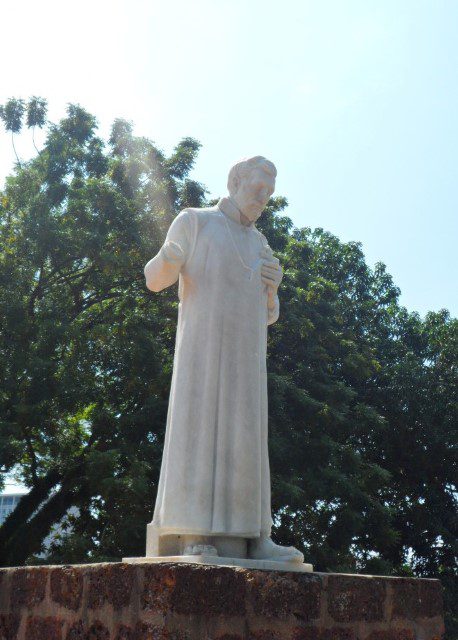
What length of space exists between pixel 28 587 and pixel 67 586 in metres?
0.53

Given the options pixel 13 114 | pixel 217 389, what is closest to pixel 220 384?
pixel 217 389

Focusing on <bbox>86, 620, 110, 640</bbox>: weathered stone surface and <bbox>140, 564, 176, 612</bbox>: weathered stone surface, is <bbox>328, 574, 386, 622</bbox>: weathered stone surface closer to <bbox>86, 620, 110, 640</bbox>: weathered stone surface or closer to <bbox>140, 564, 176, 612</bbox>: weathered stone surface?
<bbox>140, 564, 176, 612</bbox>: weathered stone surface

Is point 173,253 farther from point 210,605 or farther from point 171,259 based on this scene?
point 210,605

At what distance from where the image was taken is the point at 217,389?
15.5 feet

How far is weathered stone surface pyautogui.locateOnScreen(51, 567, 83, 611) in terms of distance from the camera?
13.3 feet

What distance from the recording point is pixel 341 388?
Result: 16.5 m

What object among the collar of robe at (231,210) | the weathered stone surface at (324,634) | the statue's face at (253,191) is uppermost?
the statue's face at (253,191)

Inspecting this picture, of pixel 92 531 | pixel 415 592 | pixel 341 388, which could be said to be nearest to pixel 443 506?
pixel 341 388

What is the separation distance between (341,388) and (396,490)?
4501 mm

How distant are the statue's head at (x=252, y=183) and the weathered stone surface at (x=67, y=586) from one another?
8.33 ft

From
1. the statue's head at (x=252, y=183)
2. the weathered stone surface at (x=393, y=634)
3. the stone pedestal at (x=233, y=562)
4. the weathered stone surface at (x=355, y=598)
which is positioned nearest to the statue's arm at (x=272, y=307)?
the statue's head at (x=252, y=183)

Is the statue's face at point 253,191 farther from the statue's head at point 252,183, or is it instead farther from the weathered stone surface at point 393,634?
the weathered stone surface at point 393,634

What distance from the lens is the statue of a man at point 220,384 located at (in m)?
4.47

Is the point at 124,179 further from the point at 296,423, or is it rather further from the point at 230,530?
the point at 230,530
